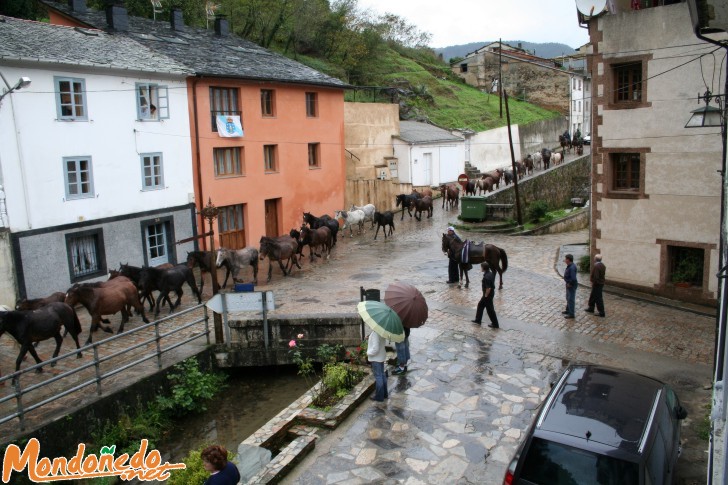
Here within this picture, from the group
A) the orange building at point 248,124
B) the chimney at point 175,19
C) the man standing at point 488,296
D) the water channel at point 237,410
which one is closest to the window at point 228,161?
the orange building at point 248,124

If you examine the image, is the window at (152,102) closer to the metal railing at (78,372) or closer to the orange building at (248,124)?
the orange building at (248,124)

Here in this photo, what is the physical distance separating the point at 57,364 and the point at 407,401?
7.63 metres

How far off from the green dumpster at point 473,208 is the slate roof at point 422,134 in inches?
358

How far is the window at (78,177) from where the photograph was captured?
18.7 meters

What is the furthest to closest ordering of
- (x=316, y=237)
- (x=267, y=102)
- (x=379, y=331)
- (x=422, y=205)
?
(x=422, y=205) < (x=267, y=102) < (x=316, y=237) < (x=379, y=331)

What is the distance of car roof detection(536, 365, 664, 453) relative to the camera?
727 cm

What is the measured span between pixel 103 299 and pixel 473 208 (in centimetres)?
1935

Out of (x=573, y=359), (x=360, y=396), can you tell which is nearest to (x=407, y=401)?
(x=360, y=396)

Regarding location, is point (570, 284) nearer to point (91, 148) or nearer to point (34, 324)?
point (34, 324)

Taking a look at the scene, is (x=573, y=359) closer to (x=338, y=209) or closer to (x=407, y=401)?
(x=407, y=401)

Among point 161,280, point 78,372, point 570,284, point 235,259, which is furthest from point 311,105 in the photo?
point 78,372

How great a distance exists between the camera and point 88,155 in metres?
19.2

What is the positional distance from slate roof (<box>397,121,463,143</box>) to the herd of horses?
9.04 m

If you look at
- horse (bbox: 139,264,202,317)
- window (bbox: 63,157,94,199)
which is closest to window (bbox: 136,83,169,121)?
window (bbox: 63,157,94,199)
